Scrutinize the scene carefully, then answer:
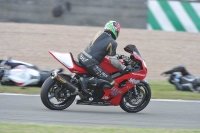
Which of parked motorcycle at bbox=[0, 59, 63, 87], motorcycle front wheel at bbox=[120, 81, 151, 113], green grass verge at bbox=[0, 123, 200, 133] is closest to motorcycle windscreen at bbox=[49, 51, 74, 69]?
motorcycle front wheel at bbox=[120, 81, 151, 113]

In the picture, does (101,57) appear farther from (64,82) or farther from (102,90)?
(64,82)

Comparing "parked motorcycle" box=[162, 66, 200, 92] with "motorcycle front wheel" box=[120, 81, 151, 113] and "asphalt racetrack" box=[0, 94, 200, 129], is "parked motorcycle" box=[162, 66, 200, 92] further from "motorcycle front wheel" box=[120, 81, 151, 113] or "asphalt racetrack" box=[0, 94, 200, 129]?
"motorcycle front wheel" box=[120, 81, 151, 113]

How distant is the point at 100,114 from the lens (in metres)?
10.1

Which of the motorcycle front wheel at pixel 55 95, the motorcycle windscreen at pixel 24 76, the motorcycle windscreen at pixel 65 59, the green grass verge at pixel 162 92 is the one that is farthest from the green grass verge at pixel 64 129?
the motorcycle windscreen at pixel 24 76

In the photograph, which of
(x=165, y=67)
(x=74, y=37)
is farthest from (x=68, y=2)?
(x=165, y=67)

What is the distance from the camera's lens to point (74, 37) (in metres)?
18.8

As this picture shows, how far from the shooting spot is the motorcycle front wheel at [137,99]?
34.8ft

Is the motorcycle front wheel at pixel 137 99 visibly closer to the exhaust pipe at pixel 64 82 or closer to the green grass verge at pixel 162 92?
the exhaust pipe at pixel 64 82

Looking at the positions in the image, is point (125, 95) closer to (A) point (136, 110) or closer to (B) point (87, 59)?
(A) point (136, 110)

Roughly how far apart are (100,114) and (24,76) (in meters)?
3.21

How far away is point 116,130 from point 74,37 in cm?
1096

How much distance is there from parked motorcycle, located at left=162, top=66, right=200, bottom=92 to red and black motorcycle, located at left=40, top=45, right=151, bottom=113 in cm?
288

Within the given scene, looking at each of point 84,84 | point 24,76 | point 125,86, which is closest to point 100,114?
point 84,84

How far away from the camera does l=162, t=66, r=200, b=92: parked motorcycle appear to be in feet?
43.4
